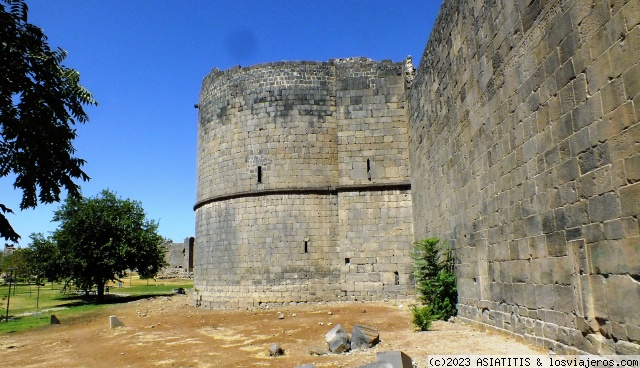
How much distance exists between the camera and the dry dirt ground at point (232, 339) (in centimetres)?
714

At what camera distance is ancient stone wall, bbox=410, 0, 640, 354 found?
4496mm

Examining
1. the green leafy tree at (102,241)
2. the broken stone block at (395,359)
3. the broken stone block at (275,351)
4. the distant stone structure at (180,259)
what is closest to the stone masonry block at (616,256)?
the broken stone block at (395,359)

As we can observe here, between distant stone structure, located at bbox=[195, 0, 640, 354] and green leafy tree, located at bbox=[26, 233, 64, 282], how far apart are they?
31.3 feet

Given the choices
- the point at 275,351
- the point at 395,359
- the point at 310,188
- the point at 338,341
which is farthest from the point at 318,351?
the point at 310,188

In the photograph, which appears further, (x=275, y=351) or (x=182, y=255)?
(x=182, y=255)

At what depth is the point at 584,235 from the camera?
5.18 metres

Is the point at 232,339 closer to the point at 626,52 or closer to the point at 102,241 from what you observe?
the point at 626,52

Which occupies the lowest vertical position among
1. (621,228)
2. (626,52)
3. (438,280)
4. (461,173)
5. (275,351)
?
(275,351)

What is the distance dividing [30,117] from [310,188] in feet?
37.3

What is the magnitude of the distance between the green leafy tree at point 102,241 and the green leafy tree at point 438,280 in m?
16.1

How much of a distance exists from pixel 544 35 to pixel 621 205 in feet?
8.39

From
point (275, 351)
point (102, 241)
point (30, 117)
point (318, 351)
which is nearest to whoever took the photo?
point (30, 117)

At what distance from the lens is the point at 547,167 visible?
5918 mm

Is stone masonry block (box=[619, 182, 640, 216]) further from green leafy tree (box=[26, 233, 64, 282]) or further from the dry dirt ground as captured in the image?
green leafy tree (box=[26, 233, 64, 282])
